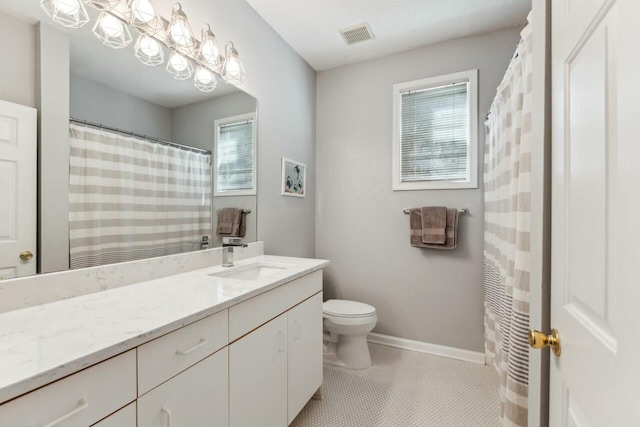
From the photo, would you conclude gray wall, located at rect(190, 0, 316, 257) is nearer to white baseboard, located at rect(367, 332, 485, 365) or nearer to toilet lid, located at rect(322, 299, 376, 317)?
toilet lid, located at rect(322, 299, 376, 317)

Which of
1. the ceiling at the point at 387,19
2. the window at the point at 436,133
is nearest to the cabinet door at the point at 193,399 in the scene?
the window at the point at 436,133

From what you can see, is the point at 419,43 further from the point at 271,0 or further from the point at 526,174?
the point at 526,174

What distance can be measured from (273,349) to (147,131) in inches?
48.0

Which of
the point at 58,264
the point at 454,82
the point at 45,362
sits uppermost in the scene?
the point at 454,82

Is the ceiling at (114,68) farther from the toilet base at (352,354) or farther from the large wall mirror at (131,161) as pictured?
the toilet base at (352,354)

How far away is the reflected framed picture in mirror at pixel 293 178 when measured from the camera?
7.92ft

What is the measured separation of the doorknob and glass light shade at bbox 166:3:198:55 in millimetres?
1911

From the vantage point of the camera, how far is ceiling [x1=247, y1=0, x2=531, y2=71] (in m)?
2.00

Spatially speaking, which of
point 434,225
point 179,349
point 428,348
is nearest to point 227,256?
point 179,349

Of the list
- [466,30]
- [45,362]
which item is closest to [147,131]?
[45,362]

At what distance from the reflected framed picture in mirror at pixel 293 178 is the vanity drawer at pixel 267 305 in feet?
3.12

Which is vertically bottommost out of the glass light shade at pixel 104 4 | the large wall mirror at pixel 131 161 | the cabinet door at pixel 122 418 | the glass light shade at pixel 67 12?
the cabinet door at pixel 122 418

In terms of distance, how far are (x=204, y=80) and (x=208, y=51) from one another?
0.52ft

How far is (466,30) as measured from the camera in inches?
89.0
